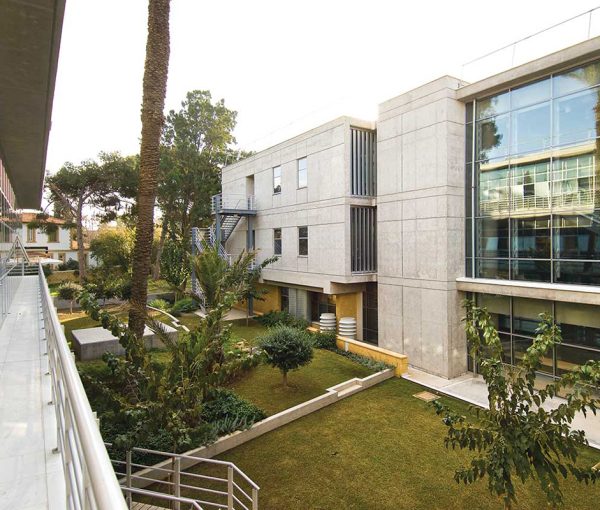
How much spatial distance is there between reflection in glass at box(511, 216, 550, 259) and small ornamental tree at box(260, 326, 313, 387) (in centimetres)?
804

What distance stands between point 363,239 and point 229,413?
10.9 meters

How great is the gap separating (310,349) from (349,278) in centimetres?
590

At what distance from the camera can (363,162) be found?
18.6 metres

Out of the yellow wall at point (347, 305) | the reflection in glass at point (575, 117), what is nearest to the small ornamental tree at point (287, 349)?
the yellow wall at point (347, 305)

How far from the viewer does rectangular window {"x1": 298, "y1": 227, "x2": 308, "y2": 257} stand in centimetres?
2108

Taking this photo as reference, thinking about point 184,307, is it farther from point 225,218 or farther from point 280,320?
point 280,320

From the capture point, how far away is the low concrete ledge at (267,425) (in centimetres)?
837

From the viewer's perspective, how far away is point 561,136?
39.7 feet

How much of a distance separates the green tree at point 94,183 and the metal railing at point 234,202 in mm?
12515

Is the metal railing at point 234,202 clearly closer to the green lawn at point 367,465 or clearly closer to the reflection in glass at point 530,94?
the reflection in glass at point 530,94

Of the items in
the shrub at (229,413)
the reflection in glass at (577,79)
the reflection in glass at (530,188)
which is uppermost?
the reflection in glass at (577,79)

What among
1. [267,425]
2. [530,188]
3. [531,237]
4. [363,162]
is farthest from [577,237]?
[267,425]

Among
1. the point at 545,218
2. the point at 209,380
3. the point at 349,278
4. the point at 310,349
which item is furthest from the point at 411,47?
the point at 209,380

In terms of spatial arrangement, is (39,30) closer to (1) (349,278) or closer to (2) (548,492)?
(2) (548,492)
